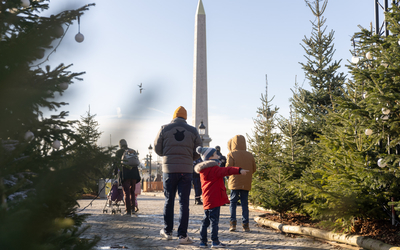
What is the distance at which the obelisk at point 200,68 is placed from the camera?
86.9ft

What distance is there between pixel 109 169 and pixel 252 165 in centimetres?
696

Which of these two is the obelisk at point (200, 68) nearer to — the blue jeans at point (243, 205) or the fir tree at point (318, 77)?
the fir tree at point (318, 77)

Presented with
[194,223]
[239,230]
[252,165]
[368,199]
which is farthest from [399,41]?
[194,223]

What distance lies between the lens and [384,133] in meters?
5.38

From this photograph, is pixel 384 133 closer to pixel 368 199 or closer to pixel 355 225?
pixel 368 199

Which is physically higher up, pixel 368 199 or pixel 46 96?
pixel 46 96

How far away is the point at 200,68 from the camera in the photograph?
2691cm

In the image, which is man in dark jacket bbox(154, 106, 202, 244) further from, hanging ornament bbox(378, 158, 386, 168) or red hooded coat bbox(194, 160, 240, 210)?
hanging ornament bbox(378, 158, 386, 168)

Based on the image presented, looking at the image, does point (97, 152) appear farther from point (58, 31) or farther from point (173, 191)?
point (173, 191)

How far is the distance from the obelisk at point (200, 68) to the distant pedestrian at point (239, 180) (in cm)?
1830

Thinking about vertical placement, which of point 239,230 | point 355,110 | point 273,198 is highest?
point 355,110

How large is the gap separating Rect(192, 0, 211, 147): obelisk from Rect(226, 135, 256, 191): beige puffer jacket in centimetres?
1829

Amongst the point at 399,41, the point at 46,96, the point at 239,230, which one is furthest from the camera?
the point at 239,230

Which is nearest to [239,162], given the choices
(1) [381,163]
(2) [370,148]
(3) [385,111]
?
(2) [370,148]
